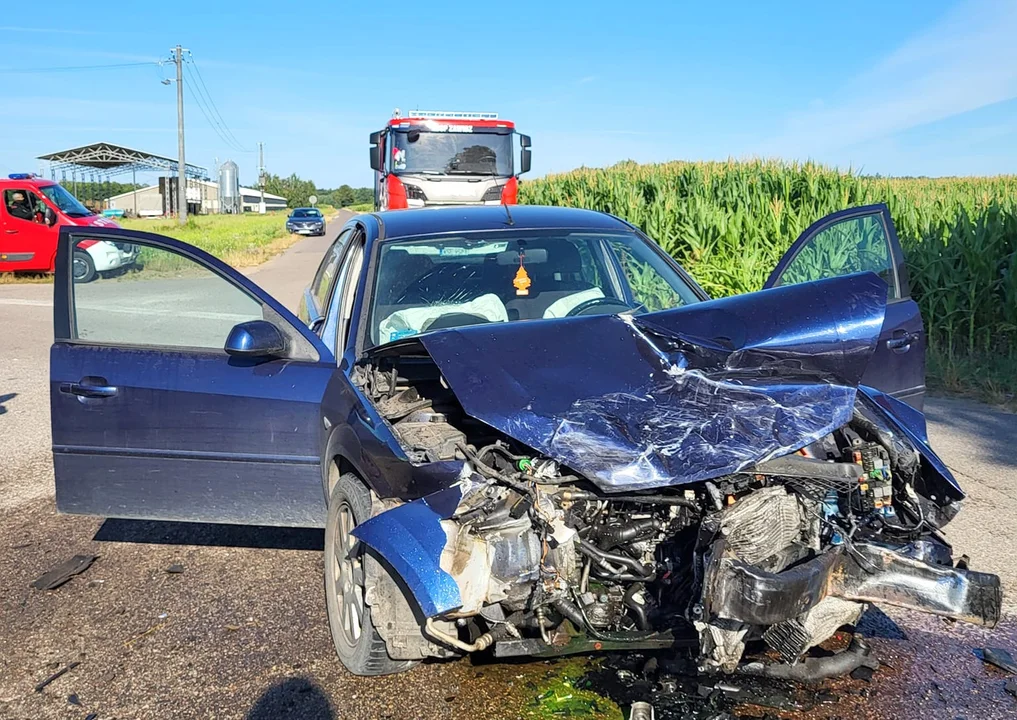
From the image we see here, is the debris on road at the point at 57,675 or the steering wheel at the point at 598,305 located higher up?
the steering wheel at the point at 598,305

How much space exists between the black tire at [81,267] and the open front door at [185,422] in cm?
5

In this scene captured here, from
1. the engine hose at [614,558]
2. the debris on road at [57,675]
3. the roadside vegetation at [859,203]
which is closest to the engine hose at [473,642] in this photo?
the engine hose at [614,558]

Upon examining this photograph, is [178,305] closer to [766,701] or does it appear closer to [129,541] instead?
[129,541]

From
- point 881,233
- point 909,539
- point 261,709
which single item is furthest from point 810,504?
point 881,233

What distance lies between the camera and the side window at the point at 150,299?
4.21m

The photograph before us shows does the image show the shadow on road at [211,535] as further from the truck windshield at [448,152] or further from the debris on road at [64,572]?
the truck windshield at [448,152]

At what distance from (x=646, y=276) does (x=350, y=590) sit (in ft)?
7.48

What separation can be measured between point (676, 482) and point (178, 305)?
282 cm

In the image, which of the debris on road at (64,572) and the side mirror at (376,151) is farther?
the side mirror at (376,151)

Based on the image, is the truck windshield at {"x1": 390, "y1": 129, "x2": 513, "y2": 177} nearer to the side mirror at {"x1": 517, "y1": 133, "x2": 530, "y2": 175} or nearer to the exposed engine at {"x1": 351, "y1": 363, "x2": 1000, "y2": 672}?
the side mirror at {"x1": 517, "y1": 133, "x2": 530, "y2": 175}

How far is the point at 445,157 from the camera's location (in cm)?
1784

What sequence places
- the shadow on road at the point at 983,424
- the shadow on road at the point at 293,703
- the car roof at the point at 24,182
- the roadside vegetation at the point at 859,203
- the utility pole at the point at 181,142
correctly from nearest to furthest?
1. the shadow on road at the point at 293,703
2. the shadow on road at the point at 983,424
3. the roadside vegetation at the point at 859,203
4. the car roof at the point at 24,182
5. the utility pole at the point at 181,142

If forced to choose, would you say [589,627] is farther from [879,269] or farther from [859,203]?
[859,203]

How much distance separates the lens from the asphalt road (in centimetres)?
313
